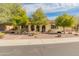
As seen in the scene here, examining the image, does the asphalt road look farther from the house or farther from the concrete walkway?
the house

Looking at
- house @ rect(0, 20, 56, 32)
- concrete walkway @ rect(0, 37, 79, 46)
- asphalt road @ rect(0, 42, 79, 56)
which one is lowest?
asphalt road @ rect(0, 42, 79, 56)

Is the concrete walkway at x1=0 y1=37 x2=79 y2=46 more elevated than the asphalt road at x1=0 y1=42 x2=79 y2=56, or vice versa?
the concrete walkway at x1=0 y1=37 x2=79 y2=46

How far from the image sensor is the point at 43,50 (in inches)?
332

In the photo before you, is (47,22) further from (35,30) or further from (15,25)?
(15,25)

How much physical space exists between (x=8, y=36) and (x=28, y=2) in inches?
47.7

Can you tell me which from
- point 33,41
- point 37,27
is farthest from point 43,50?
point 37,27

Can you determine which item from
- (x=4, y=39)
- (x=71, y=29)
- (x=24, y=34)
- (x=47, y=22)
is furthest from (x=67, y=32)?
(x=4, y=39)

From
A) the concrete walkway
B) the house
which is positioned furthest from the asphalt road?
the house

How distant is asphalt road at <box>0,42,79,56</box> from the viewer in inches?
323

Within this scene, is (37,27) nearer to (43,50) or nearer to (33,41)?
(33,41)

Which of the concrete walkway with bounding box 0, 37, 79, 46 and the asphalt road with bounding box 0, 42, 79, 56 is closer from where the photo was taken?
the asphalt road with bounding box 0, 42, 79, 56

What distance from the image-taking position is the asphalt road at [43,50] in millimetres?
8211

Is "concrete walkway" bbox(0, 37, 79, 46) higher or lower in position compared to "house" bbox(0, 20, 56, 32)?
lower

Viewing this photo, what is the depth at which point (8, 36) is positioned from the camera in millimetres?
8336
